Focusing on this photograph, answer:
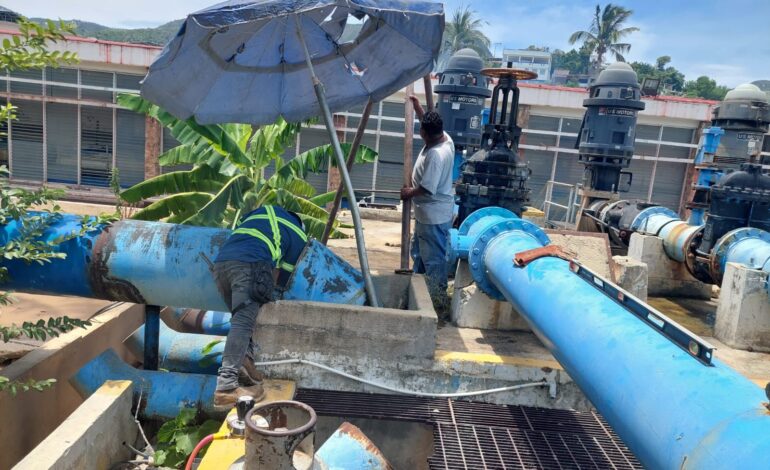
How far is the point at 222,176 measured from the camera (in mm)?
7008

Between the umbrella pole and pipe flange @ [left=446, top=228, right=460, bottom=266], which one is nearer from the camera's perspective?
the umbrella pole

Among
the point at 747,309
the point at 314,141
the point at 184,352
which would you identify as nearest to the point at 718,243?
the point at 747,309

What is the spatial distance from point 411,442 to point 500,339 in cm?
122

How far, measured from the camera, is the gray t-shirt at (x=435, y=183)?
4.93 meters

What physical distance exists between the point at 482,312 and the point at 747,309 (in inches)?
100

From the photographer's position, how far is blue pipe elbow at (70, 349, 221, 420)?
3.83m

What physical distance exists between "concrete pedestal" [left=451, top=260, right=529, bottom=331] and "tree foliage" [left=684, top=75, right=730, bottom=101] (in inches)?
2228

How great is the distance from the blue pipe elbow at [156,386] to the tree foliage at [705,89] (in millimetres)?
58700

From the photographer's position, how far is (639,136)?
1694 cm

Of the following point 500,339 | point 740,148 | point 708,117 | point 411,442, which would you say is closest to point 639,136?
point 708,117

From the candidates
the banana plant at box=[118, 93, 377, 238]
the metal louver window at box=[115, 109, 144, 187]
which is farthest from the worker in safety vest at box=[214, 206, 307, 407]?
the metal louver window at box=[115, 109, 144, 187]

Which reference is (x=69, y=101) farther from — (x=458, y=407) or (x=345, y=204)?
(x=458, y=407)

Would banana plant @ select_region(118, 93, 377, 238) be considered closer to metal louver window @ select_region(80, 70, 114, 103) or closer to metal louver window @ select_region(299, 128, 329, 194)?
metal louver window @ select_region(299, 128, 329, 194)

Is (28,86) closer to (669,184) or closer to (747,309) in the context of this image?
(747,309)
